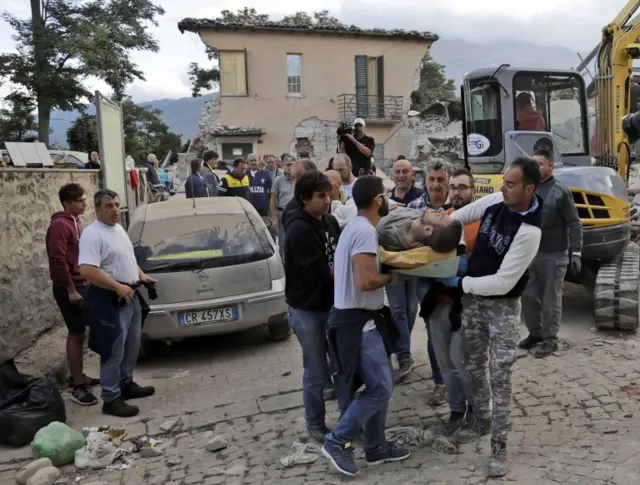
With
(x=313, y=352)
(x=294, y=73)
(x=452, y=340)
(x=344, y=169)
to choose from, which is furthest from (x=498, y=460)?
(x=294, y=73)

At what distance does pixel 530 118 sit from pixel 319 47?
19.4m

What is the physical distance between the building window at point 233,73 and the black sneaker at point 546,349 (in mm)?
21092

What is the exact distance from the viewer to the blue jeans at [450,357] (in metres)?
3.67

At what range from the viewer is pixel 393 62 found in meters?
26.5

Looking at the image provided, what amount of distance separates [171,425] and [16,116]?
23656 millimetres

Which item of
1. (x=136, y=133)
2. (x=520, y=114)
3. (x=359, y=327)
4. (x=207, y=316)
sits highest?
(x=136, y=133)

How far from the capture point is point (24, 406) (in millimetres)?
4160

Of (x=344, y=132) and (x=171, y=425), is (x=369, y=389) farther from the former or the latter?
(x=344, y=132)

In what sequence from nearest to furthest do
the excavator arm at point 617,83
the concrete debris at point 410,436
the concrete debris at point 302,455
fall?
1. the concrete debris at point 302,455
2. the concrete debris at point 410,436
3. the excavator arm at point 617,83

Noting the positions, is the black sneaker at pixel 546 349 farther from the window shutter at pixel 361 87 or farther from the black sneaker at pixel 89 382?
the window shutter at pixel 361 87

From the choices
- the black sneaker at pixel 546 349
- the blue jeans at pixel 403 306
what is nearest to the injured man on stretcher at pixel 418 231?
the blue jeans at pixel 403 306

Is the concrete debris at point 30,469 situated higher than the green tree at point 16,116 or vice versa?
the green tree at point 16,116

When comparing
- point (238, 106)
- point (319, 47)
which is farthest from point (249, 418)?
point (319, 47)

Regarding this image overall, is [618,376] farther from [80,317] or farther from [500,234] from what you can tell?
[80,317]
